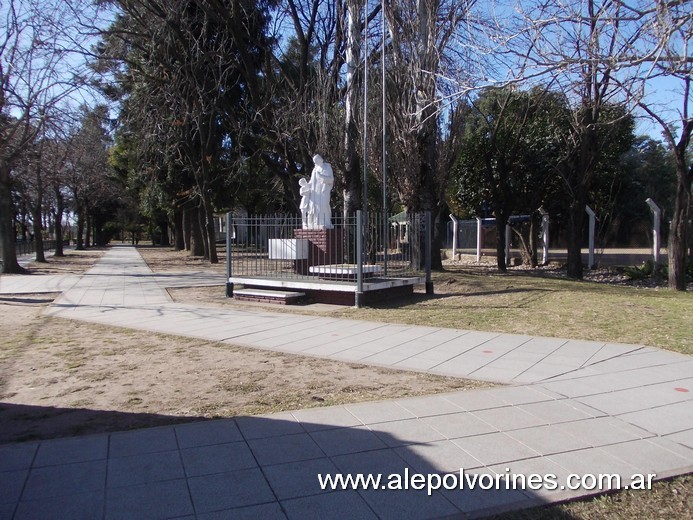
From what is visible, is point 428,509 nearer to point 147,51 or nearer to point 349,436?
point 349,436

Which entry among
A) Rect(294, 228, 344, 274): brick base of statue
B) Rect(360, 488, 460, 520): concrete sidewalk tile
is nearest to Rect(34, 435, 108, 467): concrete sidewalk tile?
Rect(360, 488, 460, 520): concrete sidewalk tile

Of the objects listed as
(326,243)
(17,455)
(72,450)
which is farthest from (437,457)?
(326,243)

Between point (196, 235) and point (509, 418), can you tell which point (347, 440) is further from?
point (196, 235)

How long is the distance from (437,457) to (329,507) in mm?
1021

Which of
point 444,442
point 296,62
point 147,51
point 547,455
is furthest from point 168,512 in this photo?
point 296,62

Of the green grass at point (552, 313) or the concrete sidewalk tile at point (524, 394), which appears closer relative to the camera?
the concrete sidewalk tile at point (524, 394)

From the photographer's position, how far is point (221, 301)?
42.6 feet

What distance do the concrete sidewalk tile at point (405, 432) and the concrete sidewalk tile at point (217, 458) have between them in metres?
1.09

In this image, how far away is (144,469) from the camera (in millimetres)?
3744

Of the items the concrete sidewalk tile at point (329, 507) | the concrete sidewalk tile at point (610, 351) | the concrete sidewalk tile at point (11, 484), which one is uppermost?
the concrete sidewalk tile at point (610, 351)

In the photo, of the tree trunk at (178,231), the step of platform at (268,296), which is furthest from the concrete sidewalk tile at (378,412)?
the tree trunk at (178,231)

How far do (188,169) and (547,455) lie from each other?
27.0 meters

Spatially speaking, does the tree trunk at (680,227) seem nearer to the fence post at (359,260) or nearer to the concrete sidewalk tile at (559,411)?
the fence post at (359,260)

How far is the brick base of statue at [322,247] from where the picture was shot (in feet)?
46.1
